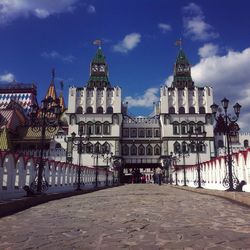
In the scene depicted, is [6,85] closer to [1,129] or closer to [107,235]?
[1,129]

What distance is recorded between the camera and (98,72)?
67.4 m

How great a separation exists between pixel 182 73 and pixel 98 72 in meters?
18.5

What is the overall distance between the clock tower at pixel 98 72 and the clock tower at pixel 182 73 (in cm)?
1509

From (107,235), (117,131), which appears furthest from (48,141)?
(107,235)

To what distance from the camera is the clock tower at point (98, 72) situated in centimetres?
6575

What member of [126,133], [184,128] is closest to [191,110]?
[184,128]

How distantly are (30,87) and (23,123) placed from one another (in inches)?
627

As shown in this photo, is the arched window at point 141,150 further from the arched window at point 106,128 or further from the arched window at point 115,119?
the arched window at point 106,128

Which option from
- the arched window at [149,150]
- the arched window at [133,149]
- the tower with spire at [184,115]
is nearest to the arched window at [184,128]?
the tower with spire at [184,115]

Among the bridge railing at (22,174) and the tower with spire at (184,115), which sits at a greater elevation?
the tower with spire at (184,115)

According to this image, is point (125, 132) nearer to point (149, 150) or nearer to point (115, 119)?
point (115, 119)

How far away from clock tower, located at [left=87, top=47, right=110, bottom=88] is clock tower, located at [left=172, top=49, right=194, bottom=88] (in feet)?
49.5

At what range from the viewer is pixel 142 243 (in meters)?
4.23

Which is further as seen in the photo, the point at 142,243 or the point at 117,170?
the point at 117,170
